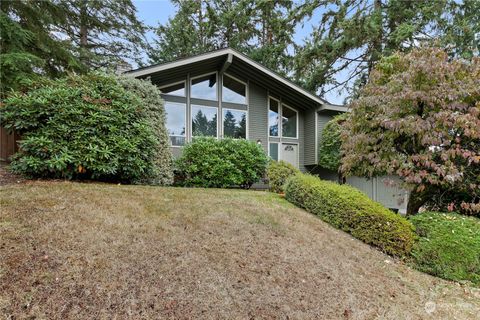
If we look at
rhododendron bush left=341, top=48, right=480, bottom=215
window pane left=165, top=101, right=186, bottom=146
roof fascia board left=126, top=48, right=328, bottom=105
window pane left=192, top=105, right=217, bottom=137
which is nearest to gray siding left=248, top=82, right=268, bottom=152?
roof fascia board left=126, top=48, right=328, bottom=105

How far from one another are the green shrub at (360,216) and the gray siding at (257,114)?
20.5 ft

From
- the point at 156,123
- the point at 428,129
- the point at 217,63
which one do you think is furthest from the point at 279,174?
the point at 217,63

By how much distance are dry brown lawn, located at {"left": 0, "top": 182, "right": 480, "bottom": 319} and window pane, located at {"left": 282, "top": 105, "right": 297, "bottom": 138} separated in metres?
8.69

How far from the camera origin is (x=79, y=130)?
571 cm

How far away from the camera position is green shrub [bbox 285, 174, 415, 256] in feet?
15.5

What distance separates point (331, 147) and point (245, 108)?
4.26m

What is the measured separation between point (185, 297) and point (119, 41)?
18287 millimetres

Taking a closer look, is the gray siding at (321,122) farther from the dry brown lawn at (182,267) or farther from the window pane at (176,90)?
the dry brown lawn at (182,267)

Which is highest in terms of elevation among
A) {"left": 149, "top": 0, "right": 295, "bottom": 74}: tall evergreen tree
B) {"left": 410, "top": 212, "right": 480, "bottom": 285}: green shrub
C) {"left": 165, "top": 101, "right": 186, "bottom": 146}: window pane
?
{"left": 149, "top": 0, "right": 295, "bottom": 74}: tall evergreen tree

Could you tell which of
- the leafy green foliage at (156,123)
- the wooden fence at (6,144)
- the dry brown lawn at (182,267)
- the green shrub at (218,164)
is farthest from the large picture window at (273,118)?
the wooden fence at (6,144)

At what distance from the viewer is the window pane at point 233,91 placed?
12172 mm

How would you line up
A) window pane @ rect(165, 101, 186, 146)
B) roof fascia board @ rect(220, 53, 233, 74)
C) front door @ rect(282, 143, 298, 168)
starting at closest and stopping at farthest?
1. roof fascia board @ rect(220, 53, 233, 74)
2. window pane @ rect(165, 101, 186, 146)
3. front door @ rect(282, 143, 298, 168)

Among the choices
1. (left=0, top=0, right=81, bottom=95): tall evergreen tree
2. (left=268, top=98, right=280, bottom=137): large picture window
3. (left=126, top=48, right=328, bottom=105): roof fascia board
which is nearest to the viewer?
(left=0, top=0, right=81, bottom=95): tall evergreen tree

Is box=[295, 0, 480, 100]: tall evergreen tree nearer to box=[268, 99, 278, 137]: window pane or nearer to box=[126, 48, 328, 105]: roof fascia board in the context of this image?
box=[126, 48, 328, 105]: roof fascia board
